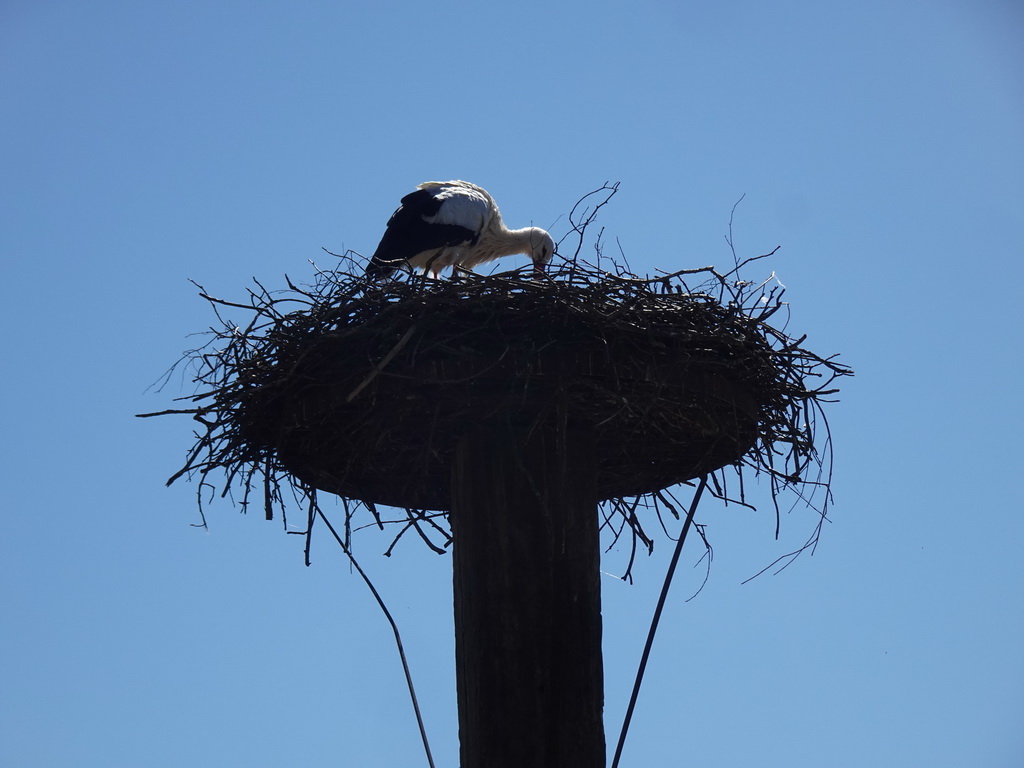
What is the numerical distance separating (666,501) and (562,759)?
1.73 metres

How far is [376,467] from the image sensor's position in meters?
5.20

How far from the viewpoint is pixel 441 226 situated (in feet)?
30.3

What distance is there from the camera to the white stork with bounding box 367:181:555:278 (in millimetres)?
9172

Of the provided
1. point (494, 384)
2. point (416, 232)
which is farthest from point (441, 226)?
point (494, 384)

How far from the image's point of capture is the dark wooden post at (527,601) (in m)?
4.24

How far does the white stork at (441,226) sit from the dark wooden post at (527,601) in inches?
177

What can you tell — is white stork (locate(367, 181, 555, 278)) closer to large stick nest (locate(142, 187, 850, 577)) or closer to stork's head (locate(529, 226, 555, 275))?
stork's head (locate(529, 226, 555, 275))

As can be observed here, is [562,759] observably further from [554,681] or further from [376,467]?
[376,467]

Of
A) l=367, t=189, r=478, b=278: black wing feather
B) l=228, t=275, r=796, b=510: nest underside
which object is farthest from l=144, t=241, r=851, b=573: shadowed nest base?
l=367, t=189, r=478, b=278: black wing feather

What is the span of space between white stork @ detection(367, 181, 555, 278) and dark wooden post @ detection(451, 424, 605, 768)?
4.50 meters

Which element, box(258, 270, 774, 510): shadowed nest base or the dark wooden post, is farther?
box(258, 270, 774, 510): shadowed nest base

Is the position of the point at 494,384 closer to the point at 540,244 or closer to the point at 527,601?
the point at 527,601

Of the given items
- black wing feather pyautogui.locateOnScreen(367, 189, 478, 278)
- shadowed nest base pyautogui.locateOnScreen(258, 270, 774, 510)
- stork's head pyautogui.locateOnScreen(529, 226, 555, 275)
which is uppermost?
stork's head pyautogui.locateOnScreen(529, 226, 555, 275)

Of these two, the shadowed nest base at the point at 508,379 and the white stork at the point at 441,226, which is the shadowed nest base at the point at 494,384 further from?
the white stork at the point at 441,226
